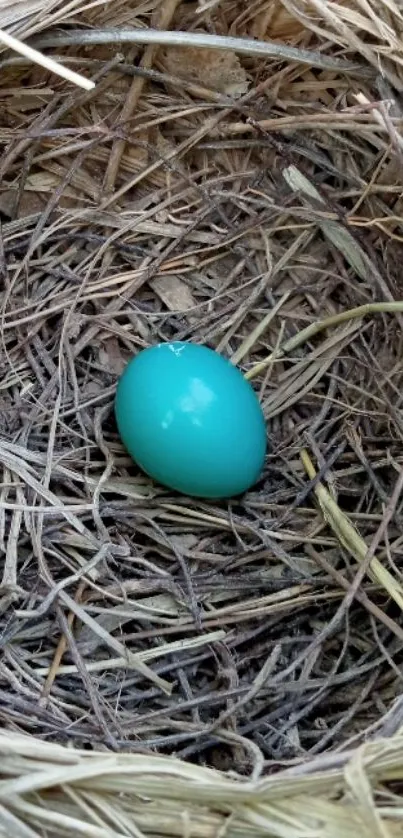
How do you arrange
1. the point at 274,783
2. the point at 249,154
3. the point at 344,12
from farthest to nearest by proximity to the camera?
the point at 249,154
the point at 344,12
the point at 274,783

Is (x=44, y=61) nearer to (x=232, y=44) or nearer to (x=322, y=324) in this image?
(x=232, y=44)

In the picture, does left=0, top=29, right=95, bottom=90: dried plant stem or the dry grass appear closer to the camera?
left=0, top=29, right=95, bottom=90: dried plant stem

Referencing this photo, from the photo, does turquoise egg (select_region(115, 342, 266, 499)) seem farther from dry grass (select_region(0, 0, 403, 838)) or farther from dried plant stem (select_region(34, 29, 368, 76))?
dried plant stem (select_region(34, 29, 368, 76))

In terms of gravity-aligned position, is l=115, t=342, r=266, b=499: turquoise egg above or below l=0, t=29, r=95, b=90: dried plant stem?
below

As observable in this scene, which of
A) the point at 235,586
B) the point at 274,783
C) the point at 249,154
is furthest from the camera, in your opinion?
the point at 249,154

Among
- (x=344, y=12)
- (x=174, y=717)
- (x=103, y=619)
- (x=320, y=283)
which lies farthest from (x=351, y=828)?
(x=344, y=12)

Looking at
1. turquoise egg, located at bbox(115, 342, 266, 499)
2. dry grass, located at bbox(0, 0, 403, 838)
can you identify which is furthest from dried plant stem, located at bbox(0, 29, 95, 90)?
turquoise egg, located at bbox(115, 342, 266, 499)

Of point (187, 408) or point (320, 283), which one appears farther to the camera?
point (320, 283)

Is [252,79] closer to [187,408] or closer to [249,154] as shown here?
[249,154]
